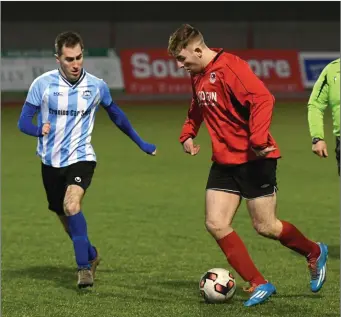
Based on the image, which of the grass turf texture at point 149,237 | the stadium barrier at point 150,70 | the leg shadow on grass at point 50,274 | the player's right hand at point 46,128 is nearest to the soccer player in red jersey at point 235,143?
the grass turf texture at point 149,237

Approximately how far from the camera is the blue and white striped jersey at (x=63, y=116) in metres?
7.73

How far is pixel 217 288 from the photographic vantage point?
22.6ft

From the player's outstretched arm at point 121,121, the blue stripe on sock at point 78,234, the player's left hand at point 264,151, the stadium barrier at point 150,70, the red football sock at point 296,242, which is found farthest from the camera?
the stadium barrier at point 150,70

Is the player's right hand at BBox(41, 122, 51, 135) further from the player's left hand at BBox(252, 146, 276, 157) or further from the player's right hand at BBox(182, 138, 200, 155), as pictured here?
the player's left hand at BBox(252, 146, 276, 157)

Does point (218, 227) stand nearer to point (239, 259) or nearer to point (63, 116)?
point (239, 259)

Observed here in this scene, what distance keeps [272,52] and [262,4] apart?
1122 cm

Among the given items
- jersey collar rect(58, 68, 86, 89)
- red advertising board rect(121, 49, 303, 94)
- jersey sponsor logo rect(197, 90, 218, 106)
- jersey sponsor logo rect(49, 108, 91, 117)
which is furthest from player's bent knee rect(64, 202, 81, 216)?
red advertising board rect(121, 49, 303, 94)

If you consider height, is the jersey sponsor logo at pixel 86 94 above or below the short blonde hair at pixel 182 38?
below

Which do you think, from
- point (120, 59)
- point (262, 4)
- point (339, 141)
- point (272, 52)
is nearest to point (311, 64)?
point (272, 52)

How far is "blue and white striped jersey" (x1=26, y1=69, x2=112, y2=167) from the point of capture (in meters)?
7.73

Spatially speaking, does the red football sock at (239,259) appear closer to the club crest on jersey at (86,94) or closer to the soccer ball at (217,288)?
the soccer ball at (217,288)

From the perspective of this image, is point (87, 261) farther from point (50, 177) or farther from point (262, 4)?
point (262, 4)

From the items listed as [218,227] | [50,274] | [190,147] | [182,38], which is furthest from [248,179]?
[50,274]

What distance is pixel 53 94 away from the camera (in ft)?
25.3
